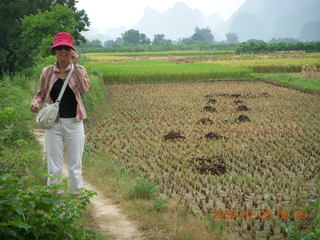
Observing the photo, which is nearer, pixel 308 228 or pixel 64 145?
pixel 64 145

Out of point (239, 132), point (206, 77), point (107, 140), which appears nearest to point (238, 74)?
point (206, 77)

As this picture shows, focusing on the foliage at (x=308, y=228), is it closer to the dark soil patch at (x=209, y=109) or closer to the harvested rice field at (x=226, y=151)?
the harvested rice field at (x=226, y=151)

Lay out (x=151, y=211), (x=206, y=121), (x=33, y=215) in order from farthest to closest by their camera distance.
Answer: (x=206, y=121), (x=151, y=211), (x=33, y=215)

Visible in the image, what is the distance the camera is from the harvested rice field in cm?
603

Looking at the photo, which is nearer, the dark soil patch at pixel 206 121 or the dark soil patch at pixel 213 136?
the dark soil patch at pixel 213 136

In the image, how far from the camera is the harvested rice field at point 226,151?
19.8 feet

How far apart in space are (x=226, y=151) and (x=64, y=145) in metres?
5.30

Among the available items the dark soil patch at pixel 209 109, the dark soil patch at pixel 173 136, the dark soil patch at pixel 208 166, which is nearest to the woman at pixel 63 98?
the dark soil patch at pixel 208 166

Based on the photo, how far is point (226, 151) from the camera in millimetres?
9281

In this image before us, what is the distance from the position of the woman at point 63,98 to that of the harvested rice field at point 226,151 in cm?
208

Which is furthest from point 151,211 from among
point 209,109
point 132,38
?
point 132,38

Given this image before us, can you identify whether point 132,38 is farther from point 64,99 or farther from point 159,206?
point 64,99

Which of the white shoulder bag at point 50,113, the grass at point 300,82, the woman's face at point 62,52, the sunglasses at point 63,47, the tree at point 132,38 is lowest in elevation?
the grass at point 300,82

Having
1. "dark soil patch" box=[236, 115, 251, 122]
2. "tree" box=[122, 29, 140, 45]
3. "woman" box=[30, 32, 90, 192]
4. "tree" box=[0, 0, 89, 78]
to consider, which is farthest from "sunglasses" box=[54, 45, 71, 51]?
"tree" box=[122, 29, 140, 45]
